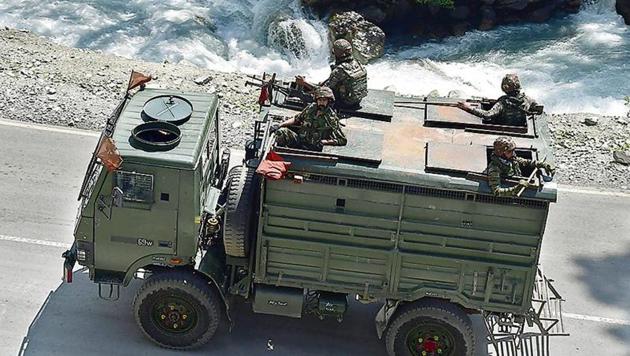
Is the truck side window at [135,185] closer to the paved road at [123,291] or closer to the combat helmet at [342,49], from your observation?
the paved road at [123,291]

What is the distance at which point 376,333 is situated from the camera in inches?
454

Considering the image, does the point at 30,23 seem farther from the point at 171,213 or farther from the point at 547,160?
the point at 547,160

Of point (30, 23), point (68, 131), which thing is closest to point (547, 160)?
point (68, 131)

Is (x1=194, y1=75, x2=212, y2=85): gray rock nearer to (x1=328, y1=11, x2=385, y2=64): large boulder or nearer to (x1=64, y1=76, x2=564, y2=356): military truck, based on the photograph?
(x1=328, y1=11, x2=385, y2=64): large boulder

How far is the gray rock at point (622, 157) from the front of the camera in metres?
16.0

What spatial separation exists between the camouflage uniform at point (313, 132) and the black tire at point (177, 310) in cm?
189

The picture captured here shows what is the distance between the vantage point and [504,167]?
9.73 m

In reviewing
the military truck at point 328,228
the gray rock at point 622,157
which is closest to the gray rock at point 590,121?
the gray rock at point 622,157

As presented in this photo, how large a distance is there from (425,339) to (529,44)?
54.4 ft

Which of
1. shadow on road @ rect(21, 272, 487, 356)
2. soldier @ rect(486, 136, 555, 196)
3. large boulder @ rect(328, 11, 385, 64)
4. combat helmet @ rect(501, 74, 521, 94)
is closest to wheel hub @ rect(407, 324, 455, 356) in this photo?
shadow on road @ rect(21, 272, 487, 356)

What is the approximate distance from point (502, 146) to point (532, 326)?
2.31 meters

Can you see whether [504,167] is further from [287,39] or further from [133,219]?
[287,39]

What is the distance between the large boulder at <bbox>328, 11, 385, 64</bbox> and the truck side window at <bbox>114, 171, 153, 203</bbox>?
1420cm

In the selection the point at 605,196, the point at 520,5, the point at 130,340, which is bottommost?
Result: the point at 130,340
